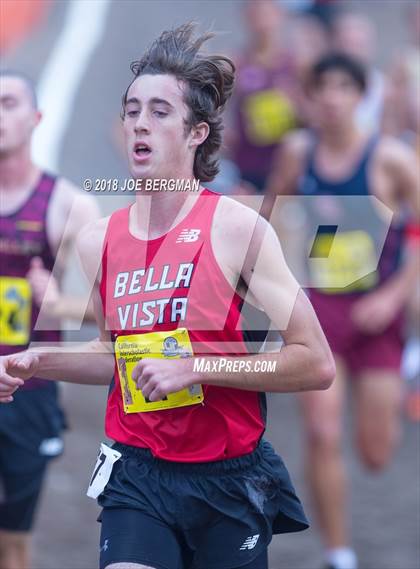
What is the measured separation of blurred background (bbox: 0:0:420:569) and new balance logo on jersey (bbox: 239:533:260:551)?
1.47 meters

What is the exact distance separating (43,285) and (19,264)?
0.30m

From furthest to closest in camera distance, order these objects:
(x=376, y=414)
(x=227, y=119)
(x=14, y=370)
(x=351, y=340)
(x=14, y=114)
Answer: (x=227, y=119)
(x=351, y=340)
(x=376, y=414)
(x=14, y=114)
(x=14, y=370)

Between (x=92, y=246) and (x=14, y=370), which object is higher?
(x=92, y=246)

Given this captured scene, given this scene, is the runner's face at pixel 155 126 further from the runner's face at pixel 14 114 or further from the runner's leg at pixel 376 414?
the runner's leg at pixel 376 414

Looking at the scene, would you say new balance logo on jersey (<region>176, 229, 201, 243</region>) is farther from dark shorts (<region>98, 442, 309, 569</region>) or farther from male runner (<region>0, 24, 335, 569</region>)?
dark shorts (<region>98, 442, 309, 569</region>)

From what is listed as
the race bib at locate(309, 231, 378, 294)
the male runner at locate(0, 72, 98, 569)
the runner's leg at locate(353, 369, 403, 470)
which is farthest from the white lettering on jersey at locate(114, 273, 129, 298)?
the runner's leg at locate(353, 369, 403, 470)

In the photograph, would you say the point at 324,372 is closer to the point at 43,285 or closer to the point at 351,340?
the point at 43,285

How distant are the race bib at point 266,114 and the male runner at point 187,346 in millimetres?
5880

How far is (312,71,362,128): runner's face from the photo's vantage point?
22.7ft

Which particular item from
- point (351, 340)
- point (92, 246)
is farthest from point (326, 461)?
point (92, 246)

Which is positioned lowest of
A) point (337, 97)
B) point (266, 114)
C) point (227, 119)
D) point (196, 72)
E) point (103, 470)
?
point (103, 470)

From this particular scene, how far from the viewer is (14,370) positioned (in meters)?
3.77

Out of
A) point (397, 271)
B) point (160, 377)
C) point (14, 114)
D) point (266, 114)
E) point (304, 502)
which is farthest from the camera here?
point (266, 114)

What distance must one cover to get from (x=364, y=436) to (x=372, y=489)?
884 millimetres
